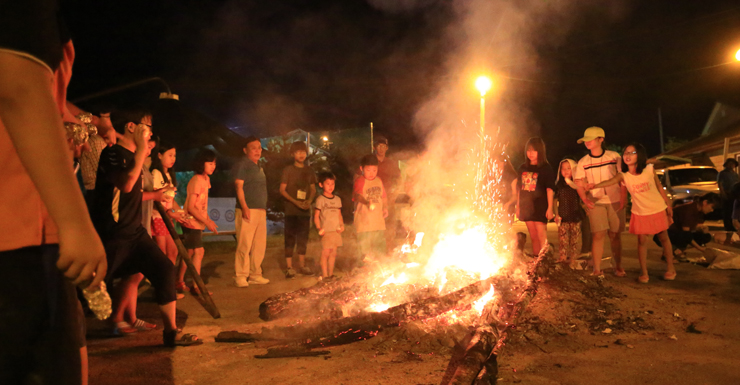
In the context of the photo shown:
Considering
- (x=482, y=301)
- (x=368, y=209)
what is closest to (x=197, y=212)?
(x=368, y=209)

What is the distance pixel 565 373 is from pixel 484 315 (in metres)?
0.78

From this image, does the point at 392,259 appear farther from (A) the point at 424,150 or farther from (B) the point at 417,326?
(A) the point at 424,150

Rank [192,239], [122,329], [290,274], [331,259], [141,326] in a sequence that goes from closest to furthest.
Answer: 1. [122,329]
2. [141,326]
3. [192,239]
4. [331,259]
5. [290,274]

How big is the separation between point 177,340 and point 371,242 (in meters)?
3.47

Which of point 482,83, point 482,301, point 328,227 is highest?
point 482,83

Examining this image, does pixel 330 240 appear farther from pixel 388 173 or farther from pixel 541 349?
pixel 541 349

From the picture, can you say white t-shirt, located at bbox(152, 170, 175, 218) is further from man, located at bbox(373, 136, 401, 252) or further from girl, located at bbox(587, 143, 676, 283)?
girl, located at bbox(587, 143, 676, 283)

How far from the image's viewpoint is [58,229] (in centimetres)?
119

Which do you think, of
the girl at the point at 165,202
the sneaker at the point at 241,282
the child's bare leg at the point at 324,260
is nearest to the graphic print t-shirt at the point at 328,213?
the child's bare leg at the point at 324,260

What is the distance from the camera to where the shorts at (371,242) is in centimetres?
679

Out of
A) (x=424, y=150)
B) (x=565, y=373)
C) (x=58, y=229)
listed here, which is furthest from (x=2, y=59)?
(x=424, y=150)

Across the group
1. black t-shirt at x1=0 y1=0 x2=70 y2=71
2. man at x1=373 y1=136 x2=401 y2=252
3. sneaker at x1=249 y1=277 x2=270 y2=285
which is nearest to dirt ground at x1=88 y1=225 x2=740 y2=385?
sneaker at x1=249 y1=277 x2=270 y2=285

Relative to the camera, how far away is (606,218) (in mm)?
6211

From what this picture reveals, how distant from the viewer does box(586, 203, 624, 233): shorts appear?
6164 millimetres
